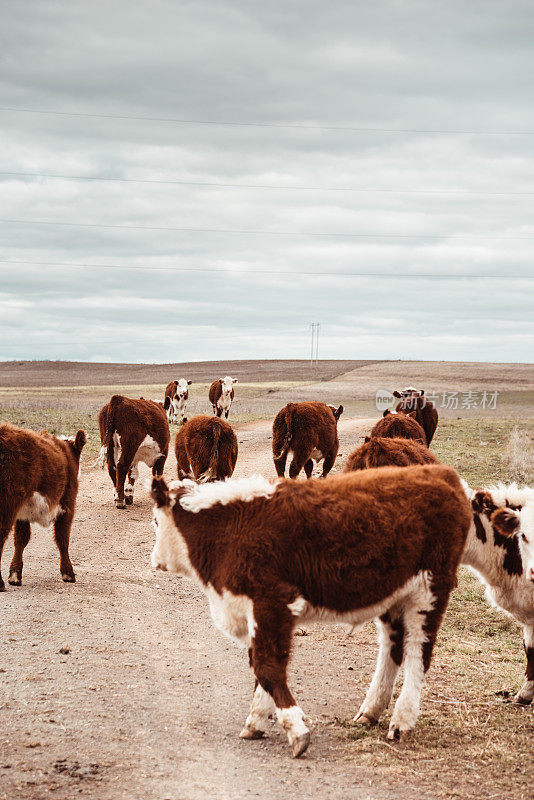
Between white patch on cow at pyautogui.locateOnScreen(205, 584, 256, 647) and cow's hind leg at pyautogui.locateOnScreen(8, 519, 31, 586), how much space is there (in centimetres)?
462

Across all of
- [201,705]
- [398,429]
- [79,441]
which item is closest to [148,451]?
[398,429]

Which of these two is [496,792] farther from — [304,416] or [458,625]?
[304,416]

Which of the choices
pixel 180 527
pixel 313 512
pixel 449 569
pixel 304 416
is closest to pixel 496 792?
pixel 449 569

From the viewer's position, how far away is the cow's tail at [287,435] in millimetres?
16547

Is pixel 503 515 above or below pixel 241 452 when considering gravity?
above

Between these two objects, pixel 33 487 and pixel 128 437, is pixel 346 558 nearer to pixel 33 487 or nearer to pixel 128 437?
pixel 33 487

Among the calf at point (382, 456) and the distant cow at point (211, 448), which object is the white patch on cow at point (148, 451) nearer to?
the distant cow at point (211, 448)

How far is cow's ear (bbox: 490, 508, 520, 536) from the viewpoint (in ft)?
21.0

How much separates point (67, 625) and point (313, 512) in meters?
3.71

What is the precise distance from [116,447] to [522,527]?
402 inches

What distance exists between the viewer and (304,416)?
54.9 feet

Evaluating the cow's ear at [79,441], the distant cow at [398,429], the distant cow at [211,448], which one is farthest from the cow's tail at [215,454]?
the cow's ear at [79,441]

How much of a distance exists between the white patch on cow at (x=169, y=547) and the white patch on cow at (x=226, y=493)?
0.22 metres

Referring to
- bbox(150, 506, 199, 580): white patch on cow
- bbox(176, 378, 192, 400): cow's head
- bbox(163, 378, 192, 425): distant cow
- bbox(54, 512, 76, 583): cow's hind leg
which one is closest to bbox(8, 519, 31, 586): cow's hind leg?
bbox(54, 512, 76, 583): cow's hind leg
